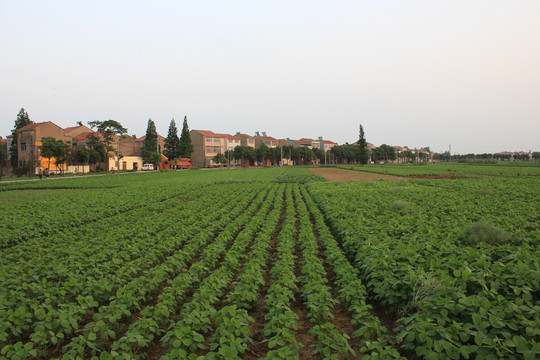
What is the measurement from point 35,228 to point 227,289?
874 centimetres

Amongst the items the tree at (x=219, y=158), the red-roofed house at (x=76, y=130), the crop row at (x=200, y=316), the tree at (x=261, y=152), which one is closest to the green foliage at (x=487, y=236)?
the crop row at (x=200, y=316)

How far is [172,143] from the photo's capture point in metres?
83.6

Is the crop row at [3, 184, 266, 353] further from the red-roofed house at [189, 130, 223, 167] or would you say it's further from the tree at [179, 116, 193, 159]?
the red-roofed house at [189, 130, 223, 167]

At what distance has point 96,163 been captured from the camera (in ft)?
211

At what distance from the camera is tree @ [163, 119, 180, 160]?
8338cm

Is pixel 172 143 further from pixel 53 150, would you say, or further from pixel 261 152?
pixel 53 150

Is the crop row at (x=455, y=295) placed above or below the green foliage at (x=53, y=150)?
below

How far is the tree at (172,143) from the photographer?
83.4 m

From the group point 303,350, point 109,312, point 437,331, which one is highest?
point 437,331

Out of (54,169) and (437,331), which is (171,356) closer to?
(437,331)

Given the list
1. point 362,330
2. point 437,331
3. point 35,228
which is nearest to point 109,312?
point 362,330

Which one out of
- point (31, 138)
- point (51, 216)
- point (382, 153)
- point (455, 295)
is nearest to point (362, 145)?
point (382, 153)

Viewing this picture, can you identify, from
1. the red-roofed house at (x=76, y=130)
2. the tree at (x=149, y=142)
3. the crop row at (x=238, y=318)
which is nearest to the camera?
the crop row at (x=238, y=318)

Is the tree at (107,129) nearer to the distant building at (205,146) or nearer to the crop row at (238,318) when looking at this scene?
the distant building at (205,146)
